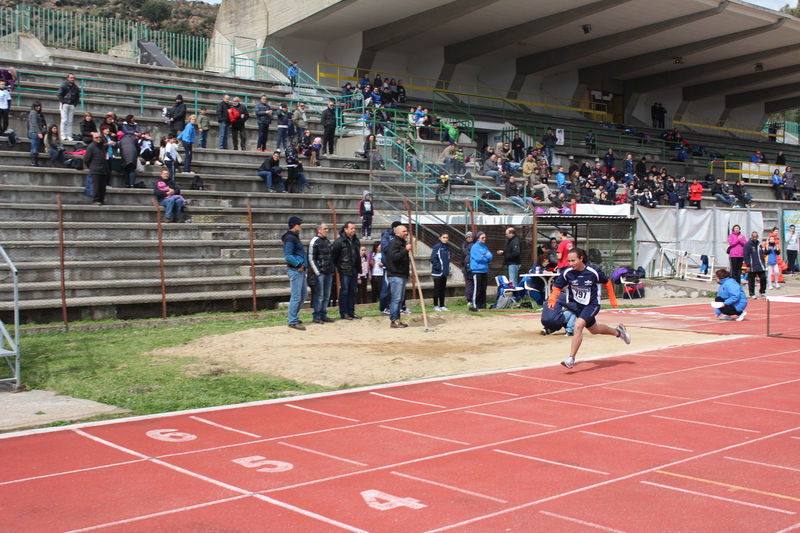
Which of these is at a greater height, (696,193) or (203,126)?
(203,126)

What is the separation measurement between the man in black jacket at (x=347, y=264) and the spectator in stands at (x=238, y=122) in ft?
30.8

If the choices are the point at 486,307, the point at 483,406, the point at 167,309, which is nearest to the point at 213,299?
the point at 167,309

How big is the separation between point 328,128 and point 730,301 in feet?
45.6

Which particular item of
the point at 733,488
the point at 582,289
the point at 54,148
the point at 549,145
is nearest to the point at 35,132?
the point at 54,148

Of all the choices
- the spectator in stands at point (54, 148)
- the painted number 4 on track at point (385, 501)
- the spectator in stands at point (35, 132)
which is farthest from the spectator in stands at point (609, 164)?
the painted number 4 on track at point (385, 501)

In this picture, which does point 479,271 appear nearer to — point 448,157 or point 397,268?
point 397,268

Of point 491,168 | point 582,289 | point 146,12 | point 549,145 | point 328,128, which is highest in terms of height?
point 146,12

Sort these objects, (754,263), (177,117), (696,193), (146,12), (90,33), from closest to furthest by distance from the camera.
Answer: (177,117) < (754,263) < (90,33) < (696,193) < (146,12)

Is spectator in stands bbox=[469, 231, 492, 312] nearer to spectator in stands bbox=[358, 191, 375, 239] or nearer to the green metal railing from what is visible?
spectator in stands bbox=[358, 191, 375, 239]

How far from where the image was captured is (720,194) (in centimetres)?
3494

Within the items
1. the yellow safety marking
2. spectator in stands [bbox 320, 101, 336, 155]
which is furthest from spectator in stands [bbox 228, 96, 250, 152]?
the yellow safety marking

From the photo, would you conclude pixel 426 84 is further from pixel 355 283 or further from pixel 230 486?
pixel 230 486

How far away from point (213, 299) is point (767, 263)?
19302mm

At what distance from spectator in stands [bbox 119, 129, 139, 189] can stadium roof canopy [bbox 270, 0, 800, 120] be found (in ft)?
49.6
